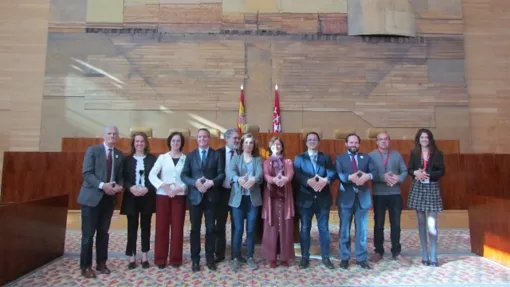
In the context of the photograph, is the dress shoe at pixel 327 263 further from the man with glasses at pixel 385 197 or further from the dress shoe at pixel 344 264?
the man with glasses at pixel 385 197

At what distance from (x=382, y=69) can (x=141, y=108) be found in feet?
17.4

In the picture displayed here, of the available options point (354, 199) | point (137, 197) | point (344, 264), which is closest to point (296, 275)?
point (344, 264)

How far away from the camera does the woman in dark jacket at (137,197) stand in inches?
115

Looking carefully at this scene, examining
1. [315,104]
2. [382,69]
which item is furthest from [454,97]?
[315,104]

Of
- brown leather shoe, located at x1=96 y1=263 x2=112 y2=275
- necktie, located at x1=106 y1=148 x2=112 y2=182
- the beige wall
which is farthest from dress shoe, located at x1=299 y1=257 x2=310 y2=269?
the beige wall

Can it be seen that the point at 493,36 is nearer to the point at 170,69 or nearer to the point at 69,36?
the point at 170,69

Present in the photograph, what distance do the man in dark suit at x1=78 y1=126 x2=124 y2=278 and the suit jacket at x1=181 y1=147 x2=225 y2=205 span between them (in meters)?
0.57

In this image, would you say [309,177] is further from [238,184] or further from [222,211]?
[222,211]

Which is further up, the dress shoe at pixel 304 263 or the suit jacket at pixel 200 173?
the suit jacket at pixel 200 173

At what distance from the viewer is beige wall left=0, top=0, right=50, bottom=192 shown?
6902mm

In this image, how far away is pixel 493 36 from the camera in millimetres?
7395

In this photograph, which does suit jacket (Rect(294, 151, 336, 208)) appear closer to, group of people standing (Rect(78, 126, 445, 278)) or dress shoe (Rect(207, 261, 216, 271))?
group of people standing (Rect(78, 126, 445, 278))

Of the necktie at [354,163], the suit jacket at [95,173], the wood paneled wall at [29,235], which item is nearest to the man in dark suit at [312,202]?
the necktie at [354,163]

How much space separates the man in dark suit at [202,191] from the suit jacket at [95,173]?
1.90ft
